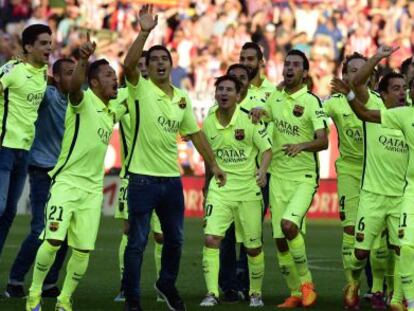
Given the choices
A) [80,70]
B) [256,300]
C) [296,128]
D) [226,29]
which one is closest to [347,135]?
[296,128]

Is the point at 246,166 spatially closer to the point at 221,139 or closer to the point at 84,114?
the point at 221,139

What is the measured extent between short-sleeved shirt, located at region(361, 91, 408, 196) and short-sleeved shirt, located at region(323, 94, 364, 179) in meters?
0.77

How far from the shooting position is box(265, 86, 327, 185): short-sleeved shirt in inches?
569

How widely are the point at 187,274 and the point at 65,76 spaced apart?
4.58 metres

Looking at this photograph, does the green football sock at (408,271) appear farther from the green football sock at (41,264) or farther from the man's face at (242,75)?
the man's face at (242,75)

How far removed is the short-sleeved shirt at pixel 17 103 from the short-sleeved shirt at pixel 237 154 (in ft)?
6.80

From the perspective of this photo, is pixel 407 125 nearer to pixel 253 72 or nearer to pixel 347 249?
pixel 347 249

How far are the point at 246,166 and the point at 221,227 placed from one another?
75 cm

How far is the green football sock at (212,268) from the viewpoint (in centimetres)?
1402

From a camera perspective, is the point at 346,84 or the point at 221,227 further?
the point at 221,227

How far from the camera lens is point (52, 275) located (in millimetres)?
14555

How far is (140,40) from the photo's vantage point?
474 inches

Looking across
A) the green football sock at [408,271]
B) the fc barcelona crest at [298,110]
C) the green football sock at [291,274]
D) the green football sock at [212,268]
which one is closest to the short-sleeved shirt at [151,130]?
the green football sock at [212,268]

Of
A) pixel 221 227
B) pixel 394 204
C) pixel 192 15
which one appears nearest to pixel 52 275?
pixel 221 227
